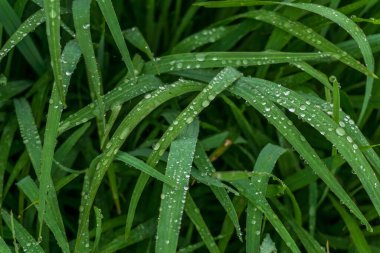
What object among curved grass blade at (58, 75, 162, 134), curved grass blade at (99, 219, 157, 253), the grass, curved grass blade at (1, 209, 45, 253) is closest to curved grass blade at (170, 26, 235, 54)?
the grass

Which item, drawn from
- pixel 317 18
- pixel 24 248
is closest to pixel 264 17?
pixel 317 18

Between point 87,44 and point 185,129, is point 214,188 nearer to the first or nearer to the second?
point 185,129

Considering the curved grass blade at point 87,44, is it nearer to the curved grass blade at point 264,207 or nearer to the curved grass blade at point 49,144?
the curved grass blade at point 49,144

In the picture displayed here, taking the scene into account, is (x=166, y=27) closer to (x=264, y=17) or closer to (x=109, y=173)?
(x=264, y=17)

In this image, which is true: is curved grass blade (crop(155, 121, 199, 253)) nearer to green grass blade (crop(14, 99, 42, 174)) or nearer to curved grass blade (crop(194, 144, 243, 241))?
curved grass blade (crop(194, 144, 243, 241))

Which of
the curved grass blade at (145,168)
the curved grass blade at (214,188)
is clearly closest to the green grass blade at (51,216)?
the curved grass blade at (145,168)

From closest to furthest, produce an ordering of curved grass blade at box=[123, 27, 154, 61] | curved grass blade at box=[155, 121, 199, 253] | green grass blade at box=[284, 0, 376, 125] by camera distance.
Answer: curved grass blade at box=[155, 121, 199, 253] → green grass blade at box=[284, 0, 376, 125] → curved grass blade at box=[123, 27, 154, 61]

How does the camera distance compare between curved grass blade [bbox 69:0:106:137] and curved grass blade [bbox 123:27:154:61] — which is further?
curved grass blade [bbox 123:27:154:61]
